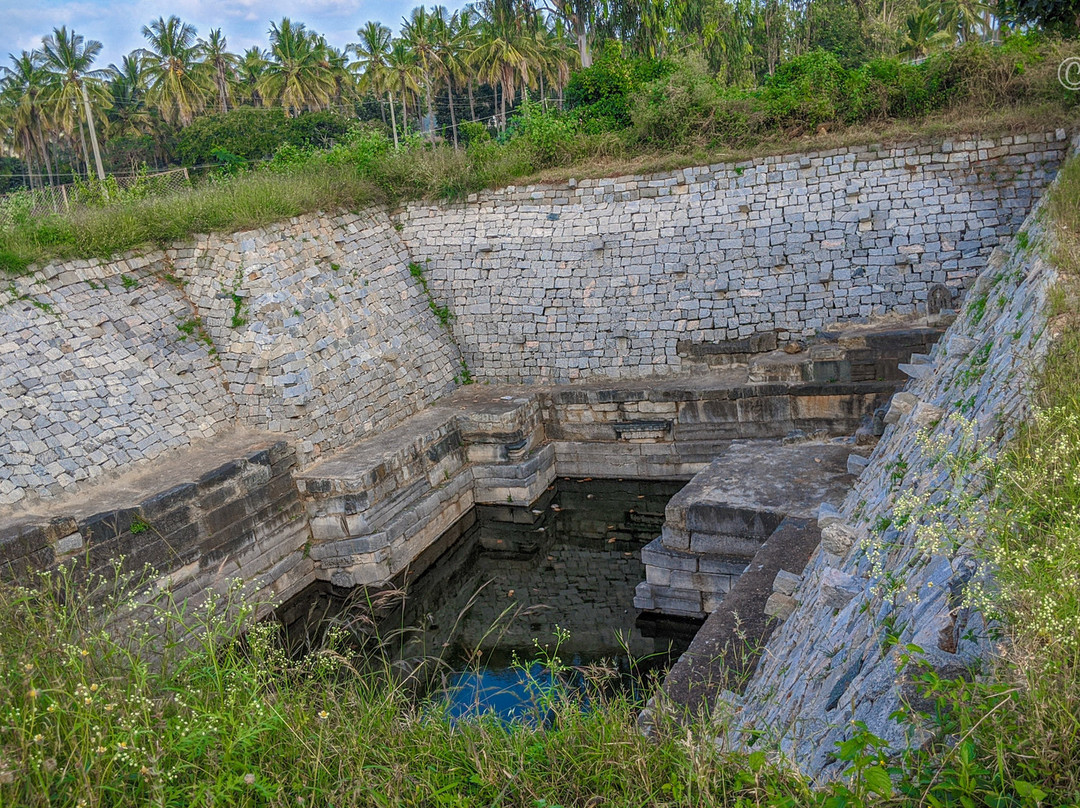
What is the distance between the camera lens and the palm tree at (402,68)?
32875 mm

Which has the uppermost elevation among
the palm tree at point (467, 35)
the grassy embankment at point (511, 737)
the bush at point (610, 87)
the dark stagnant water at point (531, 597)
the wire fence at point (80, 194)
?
the palm tree at point (467, 35)

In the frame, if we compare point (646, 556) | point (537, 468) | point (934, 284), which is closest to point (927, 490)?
point (646, 556)

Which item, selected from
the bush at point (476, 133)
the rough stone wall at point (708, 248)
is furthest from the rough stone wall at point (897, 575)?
the bush at point (476, 133)

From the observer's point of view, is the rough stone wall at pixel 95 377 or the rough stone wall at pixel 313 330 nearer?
the rough stone wall at pixel 95 377

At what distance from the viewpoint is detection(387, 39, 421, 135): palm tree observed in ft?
108

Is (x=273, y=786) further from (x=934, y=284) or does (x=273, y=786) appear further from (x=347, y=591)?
(x=934, y=284)

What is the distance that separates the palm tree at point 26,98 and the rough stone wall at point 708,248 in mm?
24760

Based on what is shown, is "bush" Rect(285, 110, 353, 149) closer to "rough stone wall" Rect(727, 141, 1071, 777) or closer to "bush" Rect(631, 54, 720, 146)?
"bush" Rect(631, 54, 720, 146)

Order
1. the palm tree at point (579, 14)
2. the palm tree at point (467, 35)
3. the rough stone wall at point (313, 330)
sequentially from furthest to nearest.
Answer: the palm tree at point (467, 35), the palm tree at point (579, 14), the rough stone wall at point (313, 330)

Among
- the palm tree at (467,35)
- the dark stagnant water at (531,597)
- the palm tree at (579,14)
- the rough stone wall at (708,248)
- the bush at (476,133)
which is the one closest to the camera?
the dark stagnant water at (531,597)

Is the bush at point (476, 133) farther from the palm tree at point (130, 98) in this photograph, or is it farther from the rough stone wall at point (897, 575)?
the palm tree at point (130, 98)

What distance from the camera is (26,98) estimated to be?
29812 millimetres

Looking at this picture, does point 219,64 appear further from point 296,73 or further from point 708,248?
point 708,248

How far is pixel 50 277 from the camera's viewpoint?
31.3ft
